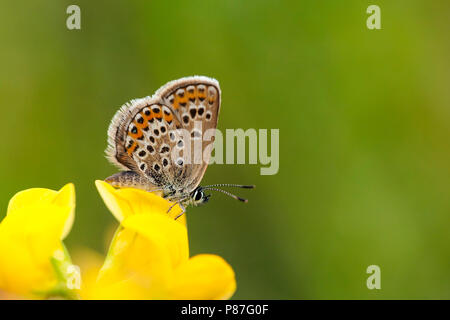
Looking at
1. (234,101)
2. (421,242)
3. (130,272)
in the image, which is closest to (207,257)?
(130,272)

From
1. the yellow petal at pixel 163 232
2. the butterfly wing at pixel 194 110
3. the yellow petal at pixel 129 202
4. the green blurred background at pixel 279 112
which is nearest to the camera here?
the yellow petal at pixel 163 232

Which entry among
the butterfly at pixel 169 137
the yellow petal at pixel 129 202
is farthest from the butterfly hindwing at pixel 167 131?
the yellow petal at pixel 129 202

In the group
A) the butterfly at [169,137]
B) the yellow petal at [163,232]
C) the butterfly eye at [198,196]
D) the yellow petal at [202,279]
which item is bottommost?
the yellow petal at [202,279]

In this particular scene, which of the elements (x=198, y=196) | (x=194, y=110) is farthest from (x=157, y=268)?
(x=194, y=110)

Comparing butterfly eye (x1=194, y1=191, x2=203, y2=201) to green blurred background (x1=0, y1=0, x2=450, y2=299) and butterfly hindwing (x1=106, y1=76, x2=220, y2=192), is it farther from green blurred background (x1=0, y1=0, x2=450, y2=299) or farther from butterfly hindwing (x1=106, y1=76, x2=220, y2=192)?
green blurred background (x1=0, y1=0, x2=450, y2=299)

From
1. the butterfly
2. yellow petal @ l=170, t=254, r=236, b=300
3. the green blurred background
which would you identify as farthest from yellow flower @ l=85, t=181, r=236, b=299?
the green blurred background

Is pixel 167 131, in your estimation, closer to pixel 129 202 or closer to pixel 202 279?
pixel 129 202

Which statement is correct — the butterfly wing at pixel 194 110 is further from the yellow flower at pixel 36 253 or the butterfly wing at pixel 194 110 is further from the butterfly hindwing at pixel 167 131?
the yellow flower at pixel 36 253

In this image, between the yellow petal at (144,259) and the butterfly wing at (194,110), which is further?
the butterfly wing at (194,110)
